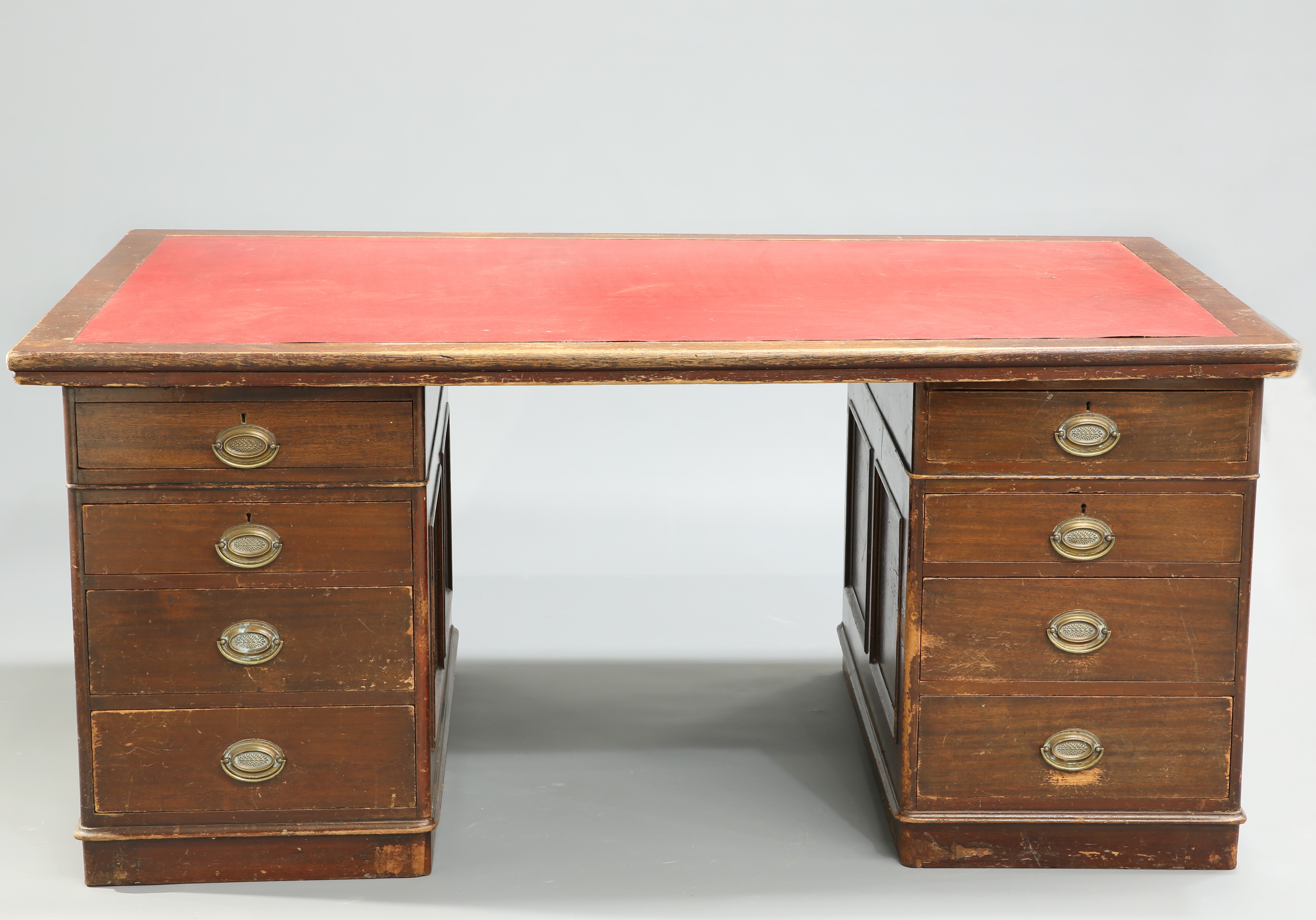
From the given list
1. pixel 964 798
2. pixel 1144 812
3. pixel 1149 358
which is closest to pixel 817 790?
pixel 964 798

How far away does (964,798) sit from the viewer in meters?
2.74

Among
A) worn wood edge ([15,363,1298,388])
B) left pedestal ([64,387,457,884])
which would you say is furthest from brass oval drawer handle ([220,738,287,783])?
worn wood edge ([15,363,1298,388])

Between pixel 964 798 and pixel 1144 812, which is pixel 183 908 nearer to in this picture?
pixel 964 798

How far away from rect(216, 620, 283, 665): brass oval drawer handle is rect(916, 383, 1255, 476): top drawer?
40.5 inches

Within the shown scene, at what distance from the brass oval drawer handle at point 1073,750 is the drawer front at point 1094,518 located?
0.27m

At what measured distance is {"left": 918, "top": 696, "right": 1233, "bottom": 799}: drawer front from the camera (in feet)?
8.89

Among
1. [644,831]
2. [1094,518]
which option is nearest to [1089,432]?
[1094,518]

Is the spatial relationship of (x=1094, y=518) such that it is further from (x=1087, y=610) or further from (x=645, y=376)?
(x=645, y=376)

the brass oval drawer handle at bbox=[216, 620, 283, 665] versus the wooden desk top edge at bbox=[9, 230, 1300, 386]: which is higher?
the wooden desk top edge at bbox=[9, 230, 1300, 386]

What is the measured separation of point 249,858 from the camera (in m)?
2.71

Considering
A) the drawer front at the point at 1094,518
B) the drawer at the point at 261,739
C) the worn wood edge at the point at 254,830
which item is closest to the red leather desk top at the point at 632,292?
the drawer front at the point at 1094,518

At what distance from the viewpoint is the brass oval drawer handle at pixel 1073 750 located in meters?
2.72

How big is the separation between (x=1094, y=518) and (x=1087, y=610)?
0.49ft

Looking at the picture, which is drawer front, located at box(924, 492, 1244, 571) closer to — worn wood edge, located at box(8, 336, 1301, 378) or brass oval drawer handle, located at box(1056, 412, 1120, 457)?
brass oval drawer handle, located at box(1056, 412, 1120, 457)
